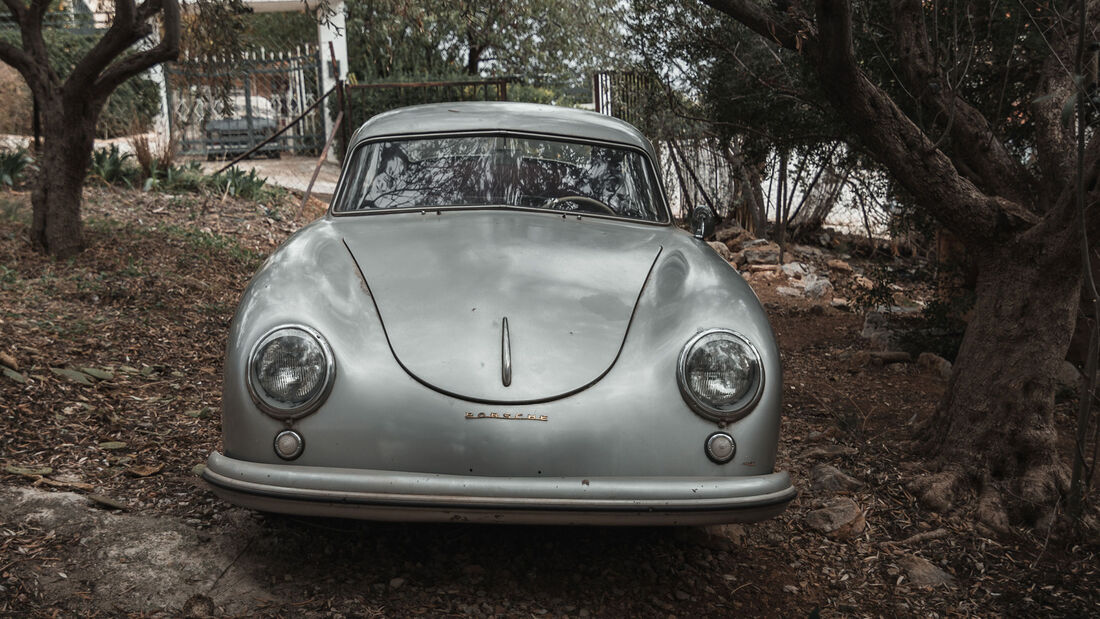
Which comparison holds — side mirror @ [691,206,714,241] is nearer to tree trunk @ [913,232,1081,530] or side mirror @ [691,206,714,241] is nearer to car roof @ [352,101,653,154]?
car roof @ [352,101,653,154]

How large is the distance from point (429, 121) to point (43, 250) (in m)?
4.46

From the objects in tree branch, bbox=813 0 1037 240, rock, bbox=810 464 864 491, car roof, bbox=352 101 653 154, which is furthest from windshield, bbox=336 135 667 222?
rock, bbox=810 464 864 491

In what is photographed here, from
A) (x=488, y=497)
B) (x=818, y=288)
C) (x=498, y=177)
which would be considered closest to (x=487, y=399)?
(x=488, y=497)

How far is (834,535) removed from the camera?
350 cm

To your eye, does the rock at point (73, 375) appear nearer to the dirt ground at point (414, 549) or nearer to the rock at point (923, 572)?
the dirt ground at point (414, 549)

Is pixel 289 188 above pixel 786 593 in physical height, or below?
above

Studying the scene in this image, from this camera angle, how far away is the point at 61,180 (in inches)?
273

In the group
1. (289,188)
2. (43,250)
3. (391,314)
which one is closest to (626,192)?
(391,314)

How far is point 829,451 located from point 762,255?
270 inches

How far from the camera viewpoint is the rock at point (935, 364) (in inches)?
227

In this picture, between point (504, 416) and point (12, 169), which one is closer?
point (504, 416)

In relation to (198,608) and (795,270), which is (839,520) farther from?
(795,270)

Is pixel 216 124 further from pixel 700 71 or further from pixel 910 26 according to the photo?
pixel 910 26

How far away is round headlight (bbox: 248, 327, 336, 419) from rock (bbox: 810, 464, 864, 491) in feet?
7.41
